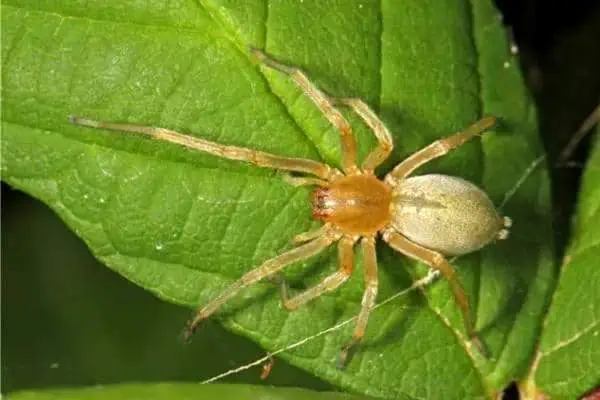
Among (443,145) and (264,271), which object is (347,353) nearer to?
(264,271)

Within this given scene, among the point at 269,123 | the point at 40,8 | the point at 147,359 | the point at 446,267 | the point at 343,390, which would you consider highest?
the point at 40,8

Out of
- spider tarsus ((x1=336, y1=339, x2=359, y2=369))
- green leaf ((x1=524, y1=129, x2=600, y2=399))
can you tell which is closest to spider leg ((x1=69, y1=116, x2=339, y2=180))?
spider tarsus ((x1=336, y1=339, x2=359, y2=369))

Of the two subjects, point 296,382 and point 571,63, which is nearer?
point 296,382

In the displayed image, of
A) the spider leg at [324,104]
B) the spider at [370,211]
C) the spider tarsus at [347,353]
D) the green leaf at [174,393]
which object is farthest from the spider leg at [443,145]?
the green leaf at [174,393]

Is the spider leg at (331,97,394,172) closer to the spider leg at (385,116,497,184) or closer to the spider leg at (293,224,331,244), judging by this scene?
the spider leg at (385,116,497,184)

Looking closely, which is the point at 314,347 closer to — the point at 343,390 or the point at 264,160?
the point at 343,390

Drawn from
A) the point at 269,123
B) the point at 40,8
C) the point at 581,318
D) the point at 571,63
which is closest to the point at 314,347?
the point at 269,123
